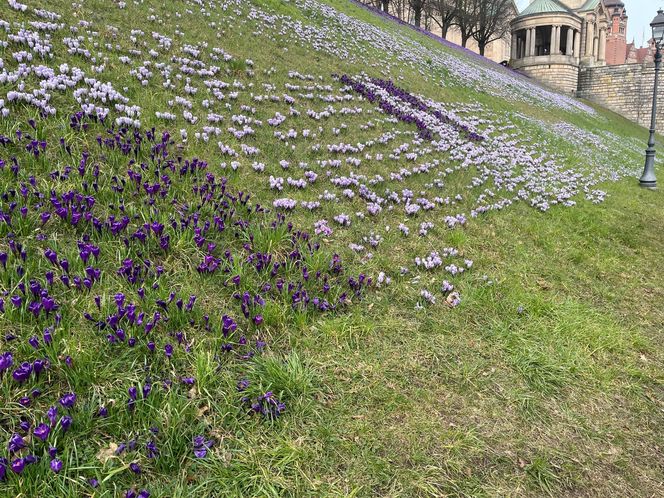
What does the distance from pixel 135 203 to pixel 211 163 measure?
1752mm

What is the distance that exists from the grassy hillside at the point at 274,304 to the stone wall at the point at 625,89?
186ft

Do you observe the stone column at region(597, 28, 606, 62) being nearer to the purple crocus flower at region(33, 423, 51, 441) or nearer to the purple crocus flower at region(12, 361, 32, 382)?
the purple crocus flower at region(12, 361, 32, 382)

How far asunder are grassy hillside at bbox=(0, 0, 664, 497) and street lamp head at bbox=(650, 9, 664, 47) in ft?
26.6

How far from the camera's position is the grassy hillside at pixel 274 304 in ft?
9.70

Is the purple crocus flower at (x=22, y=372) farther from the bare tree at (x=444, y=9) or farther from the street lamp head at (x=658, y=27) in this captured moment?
the bare tree at (x=444, y=9)

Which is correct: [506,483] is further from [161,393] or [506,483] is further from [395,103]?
[395,103]

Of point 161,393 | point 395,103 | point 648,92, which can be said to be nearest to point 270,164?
point 161,393

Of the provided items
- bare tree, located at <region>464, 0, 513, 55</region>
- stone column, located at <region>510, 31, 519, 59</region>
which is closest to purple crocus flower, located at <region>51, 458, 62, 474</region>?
bare tree, located at <region>464, 0, 513, 55</region>

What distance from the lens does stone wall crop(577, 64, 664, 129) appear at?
2074 inches

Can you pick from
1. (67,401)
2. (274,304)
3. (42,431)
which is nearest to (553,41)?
(274,304)

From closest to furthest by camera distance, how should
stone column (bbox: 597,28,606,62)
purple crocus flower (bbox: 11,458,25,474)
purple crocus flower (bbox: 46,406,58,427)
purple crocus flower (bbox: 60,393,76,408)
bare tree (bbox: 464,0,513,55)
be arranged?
purple crocus flower (bbox: 11,458,25,474) → purple crocus flower (bbox: 46,406,58,427) → purple crocus flower (bbox: 60,393,76,408) → bare tree (bbox: 464,0,513,55) → stone column (bbox: 597,28,606,62)

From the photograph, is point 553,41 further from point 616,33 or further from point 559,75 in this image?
point 616,33

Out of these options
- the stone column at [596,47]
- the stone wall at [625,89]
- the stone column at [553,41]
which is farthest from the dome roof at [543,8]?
the stone column at [596,47]

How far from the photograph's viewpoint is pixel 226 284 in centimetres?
433
